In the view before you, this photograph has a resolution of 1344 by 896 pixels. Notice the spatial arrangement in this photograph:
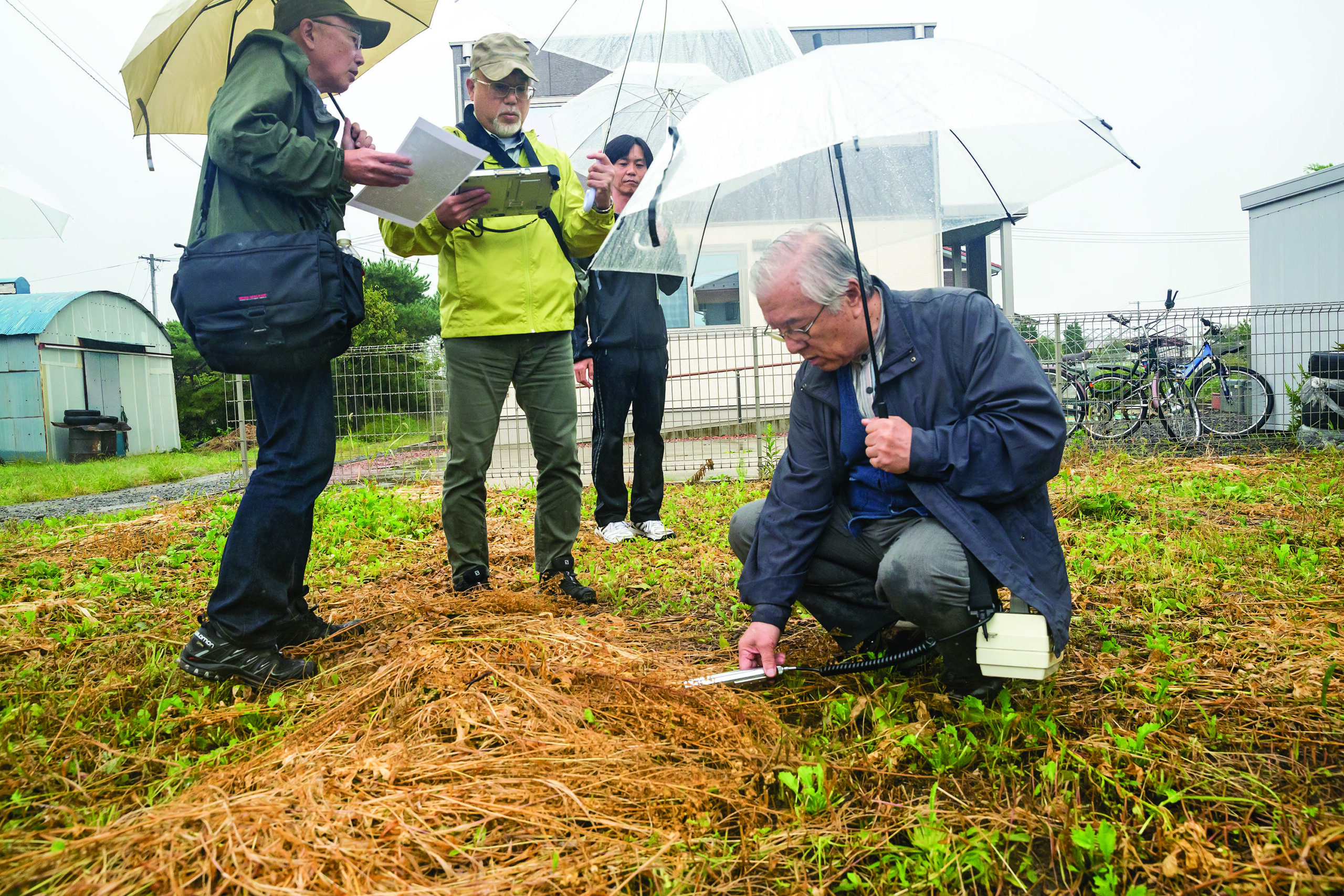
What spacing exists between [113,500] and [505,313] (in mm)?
7244

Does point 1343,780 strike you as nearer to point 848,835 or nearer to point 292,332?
point 848,835

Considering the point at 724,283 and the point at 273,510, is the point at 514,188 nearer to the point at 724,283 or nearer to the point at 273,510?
the point at 273,510

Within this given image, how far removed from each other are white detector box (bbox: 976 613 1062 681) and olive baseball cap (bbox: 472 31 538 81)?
238cm

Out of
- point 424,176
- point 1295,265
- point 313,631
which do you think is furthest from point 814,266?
point 1295,265

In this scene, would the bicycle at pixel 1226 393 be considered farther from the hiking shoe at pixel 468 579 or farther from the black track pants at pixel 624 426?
the hiking shoe at pixel 468 579

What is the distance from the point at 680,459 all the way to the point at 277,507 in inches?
219

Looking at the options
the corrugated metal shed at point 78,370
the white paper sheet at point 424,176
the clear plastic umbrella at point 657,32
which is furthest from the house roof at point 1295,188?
the corrugated metal shed at point 78,370

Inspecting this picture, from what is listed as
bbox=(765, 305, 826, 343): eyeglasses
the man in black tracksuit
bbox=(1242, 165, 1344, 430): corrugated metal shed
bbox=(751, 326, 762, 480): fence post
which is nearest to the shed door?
bbox=(751, 326, 762, 480): fence post

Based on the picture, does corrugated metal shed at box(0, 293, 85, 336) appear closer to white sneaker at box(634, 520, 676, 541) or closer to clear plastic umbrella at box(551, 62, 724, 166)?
clear plastic umbrella at box(551, 62, 724, 166)

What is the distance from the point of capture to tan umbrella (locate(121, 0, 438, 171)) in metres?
2.46

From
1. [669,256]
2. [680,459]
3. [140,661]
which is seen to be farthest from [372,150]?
[680,459]

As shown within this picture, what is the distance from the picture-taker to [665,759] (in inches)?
72.9

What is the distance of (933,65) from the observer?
2068 mm

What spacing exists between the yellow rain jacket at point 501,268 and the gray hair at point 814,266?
1247mm
